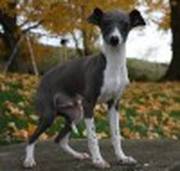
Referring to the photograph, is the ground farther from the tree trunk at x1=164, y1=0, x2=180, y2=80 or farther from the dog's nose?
the tree trunk at x1=164, y1=0, x2=180, y2=80

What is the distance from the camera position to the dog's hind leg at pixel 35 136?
6527mm

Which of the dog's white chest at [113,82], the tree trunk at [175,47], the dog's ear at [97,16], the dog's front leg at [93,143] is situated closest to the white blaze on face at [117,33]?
the dog's ear at [97,16]

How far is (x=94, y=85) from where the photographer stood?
607cm

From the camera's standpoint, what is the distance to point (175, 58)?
19.5 m

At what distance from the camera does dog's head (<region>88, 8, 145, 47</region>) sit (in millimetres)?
Result: 5817

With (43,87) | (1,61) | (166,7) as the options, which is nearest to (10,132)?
(43,87)

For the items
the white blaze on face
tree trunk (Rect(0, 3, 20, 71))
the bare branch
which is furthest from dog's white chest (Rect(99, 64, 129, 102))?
tree trunk (Rect(0, 3, 20, 71))

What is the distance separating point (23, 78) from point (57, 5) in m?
1.58

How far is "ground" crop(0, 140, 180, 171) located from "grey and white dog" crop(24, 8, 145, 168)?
14 cm

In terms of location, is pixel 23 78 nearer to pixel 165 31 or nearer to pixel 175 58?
pixel 175 58

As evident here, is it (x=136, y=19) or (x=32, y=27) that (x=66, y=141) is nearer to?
(x=136, y=19)

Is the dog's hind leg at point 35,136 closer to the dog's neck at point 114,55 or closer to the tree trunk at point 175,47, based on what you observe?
the dog's neck at point 114,55

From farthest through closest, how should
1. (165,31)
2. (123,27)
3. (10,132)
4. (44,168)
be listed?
(165,31), (10,132), (44,168), (123,27)

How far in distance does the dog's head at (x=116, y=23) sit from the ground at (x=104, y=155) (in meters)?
1.12
